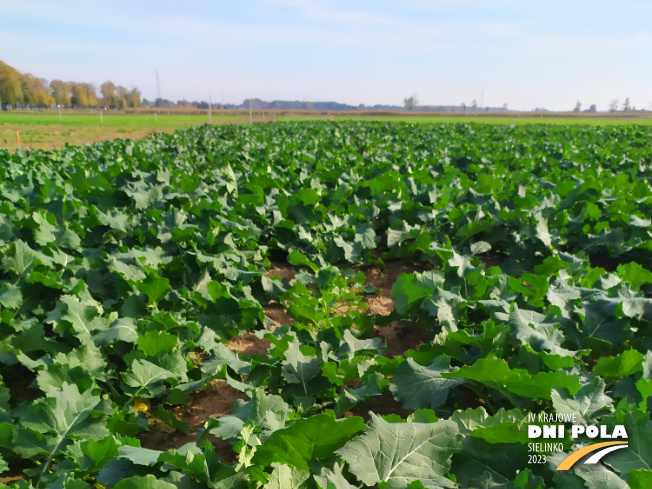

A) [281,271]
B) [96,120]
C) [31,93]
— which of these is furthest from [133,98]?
[281,271]

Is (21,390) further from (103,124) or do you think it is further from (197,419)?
(103,124)

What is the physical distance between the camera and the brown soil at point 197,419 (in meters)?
2.43

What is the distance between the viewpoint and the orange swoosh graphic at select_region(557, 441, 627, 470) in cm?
161

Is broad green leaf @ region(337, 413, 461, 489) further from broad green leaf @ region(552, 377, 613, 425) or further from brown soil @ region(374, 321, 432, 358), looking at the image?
brown soil @ region(374, 321, 432, 358)

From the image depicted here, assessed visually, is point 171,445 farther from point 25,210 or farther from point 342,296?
point 25,210

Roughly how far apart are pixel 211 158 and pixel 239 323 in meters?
7.66

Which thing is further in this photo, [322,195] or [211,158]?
[211,158]

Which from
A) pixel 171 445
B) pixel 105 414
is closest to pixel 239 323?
pixel 171 445

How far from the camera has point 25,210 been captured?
15.8 feet

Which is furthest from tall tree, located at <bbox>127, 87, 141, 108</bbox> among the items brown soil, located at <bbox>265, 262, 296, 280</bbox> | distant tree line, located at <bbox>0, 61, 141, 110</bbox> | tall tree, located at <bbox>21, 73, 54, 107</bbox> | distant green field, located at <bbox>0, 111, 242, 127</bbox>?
brown soil, located at <bbox>265, 262, 296, 280</bbox>

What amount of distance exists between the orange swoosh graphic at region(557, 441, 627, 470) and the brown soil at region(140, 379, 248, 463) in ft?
5.25

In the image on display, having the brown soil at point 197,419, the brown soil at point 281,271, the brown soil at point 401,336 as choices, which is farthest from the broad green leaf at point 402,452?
the brown soil at point 281,271

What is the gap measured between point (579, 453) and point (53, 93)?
133m

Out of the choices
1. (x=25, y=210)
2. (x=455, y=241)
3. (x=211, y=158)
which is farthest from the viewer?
(x=211, y=158)
